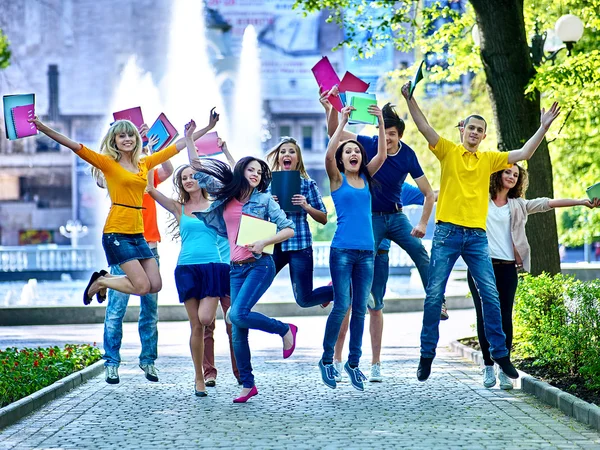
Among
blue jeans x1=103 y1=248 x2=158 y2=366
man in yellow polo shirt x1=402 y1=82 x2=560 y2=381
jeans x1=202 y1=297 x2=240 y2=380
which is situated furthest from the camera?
jeans x1=202 y1=297 x2=240 y2=380

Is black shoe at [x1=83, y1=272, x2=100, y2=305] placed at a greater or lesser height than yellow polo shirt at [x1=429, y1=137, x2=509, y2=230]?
lesser

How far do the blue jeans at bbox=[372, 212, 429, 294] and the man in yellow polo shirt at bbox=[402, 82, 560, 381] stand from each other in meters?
0.62

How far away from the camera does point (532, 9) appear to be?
59.4 ft

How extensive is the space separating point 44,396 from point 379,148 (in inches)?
126

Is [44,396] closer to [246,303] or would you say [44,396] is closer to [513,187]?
[246,303]

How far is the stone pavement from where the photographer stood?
23.3ft

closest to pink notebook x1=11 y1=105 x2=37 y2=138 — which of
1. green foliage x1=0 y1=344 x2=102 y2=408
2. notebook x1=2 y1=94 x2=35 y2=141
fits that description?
notebook x1=2 y1=94 x2=35 y2=141

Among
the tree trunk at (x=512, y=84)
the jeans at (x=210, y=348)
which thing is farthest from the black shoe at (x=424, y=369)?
the tree trunk at (x=512, y=84)

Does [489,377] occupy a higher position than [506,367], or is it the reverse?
[506,367]

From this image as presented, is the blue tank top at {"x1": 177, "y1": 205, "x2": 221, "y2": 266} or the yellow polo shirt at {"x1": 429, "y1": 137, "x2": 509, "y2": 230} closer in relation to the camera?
the yellow polo shirt at {"x1": 429, "y1": 137, "x2": 509, "y2": 230}

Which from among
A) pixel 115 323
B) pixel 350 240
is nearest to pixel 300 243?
pixel 350 240

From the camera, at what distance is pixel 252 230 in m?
8.62

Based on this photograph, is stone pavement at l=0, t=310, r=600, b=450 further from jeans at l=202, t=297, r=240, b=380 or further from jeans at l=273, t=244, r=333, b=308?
jeans at l=273, t=244, r=333, b=308

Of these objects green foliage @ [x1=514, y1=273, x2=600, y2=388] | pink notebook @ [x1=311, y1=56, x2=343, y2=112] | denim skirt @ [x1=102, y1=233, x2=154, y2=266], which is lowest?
green foliage @ [x1=514, y1=273, x2=600, y2=388]
